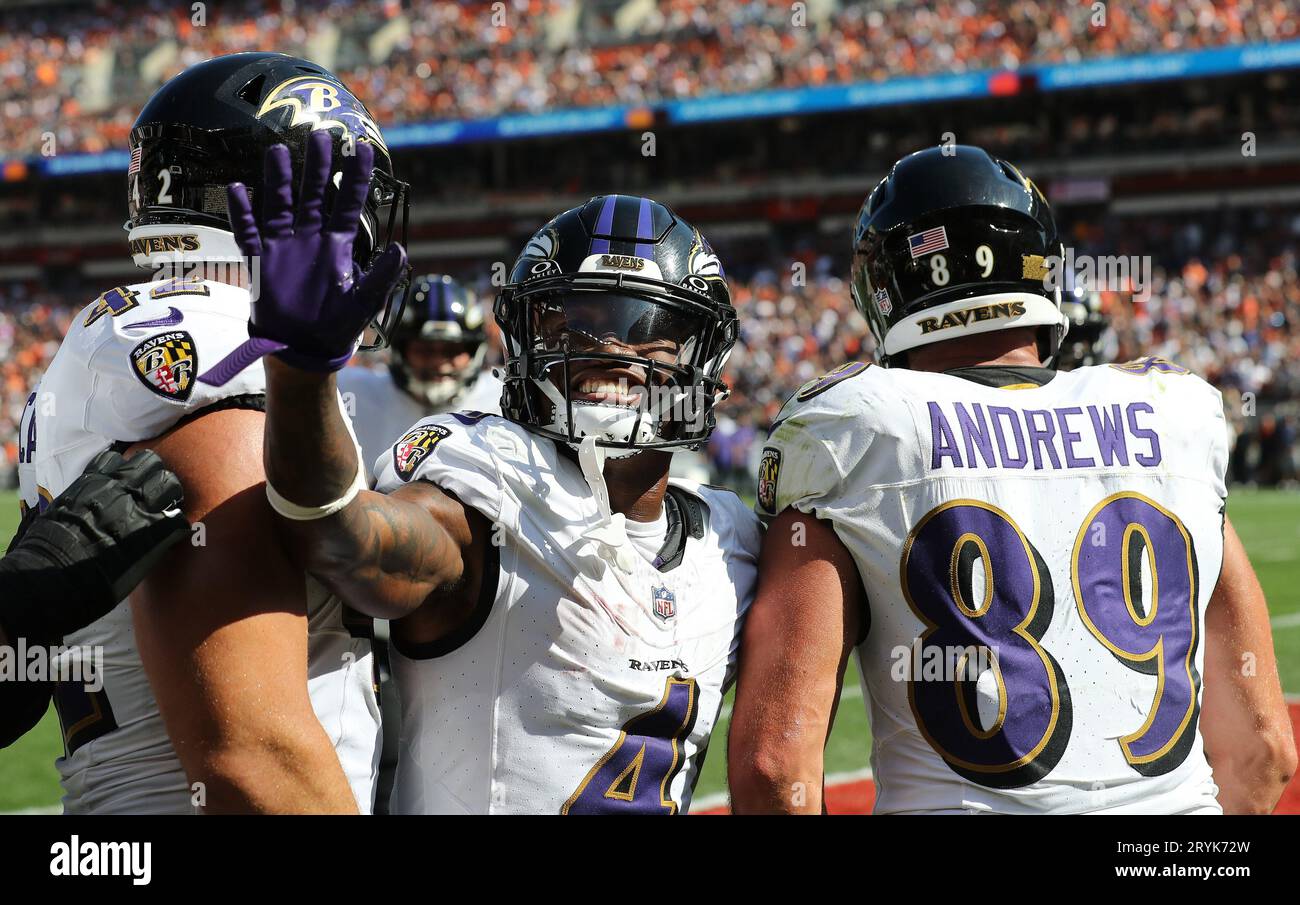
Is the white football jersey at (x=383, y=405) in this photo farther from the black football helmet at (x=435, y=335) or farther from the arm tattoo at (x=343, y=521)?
the arm tattoo at (x=343, y=521)

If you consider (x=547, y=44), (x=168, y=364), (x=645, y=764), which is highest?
(x=547, y=44)

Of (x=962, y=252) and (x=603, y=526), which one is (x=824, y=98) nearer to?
(x=962, y=252)

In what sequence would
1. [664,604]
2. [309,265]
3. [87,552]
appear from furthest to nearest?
[664,604]
[87,552]
[309,265]

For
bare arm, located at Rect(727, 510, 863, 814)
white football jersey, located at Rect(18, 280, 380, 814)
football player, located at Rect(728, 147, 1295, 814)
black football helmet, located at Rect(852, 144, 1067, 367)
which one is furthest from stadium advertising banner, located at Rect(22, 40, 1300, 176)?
white football jersey, located at Rect(18, 280, 380, 814)

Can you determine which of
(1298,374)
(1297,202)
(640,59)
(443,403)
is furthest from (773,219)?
(443,403)

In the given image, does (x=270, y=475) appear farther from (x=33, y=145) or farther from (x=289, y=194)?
(x=33, y=145)

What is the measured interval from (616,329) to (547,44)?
34.0 meters

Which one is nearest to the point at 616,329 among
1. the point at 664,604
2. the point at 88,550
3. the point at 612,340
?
the point at 612,340

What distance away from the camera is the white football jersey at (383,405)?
20.1 feet

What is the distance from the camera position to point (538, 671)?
229cm

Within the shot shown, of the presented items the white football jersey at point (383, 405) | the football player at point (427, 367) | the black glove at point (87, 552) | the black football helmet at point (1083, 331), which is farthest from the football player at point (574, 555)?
the football player at point (427, 367)

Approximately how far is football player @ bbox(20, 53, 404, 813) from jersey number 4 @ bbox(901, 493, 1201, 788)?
94cm

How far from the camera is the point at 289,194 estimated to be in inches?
66.7

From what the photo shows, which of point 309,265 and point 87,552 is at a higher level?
point 309,265
